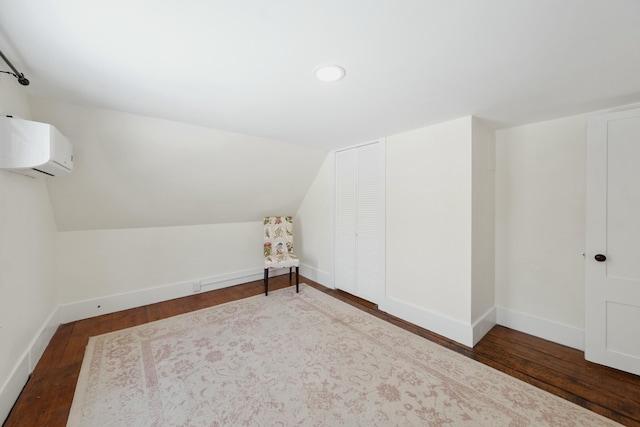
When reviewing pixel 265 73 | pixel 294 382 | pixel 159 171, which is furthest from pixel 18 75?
pixel 294 382

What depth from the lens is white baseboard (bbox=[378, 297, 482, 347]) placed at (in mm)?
2363

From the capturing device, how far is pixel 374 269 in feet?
10.7

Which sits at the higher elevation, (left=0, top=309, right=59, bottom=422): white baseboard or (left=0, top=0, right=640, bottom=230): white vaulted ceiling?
(left=0, top=0, right=640, bottom=230): white vaulted ceiling

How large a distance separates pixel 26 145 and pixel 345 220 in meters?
3.09

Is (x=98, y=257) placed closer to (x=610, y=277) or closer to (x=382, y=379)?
(x=382, y=379)

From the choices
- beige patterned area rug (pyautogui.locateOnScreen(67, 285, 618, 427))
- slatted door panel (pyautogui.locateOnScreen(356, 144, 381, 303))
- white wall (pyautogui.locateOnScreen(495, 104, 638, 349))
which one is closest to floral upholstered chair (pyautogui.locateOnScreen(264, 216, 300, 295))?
slatted door panel (pyautogui.locateOnScreen(356, 144, 381, 303))

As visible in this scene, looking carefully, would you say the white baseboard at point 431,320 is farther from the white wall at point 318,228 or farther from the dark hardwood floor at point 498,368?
the white wall at point 318,228

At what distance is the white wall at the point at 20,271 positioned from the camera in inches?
64.2

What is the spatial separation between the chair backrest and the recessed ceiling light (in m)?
2.66

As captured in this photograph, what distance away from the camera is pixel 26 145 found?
1646 mm

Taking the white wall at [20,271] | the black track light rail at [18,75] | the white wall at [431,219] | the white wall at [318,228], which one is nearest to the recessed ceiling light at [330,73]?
A: the white wall at [431,219]

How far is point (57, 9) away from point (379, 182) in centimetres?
278

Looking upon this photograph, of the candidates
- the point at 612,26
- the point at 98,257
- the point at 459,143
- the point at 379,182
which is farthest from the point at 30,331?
the point at 612,26

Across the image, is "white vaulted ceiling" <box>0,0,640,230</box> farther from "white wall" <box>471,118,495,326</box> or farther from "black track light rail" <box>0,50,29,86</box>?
"white wall" <box>471,118,495,326</box>
